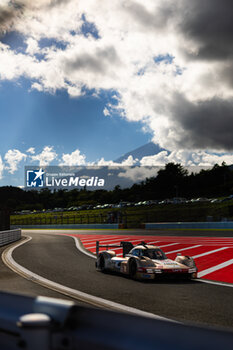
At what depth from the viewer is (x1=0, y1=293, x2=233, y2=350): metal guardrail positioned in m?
1.78

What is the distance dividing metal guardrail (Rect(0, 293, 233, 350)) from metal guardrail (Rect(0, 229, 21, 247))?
84.3 ft

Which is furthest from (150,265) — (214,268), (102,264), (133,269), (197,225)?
(197,225)

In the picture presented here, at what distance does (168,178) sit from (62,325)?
436 feet

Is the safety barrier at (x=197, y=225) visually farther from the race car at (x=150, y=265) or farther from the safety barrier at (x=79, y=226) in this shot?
the race car at (x=150, y=265)

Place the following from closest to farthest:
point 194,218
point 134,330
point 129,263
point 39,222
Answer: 1. point 134,330
2. point 129,263
3. point 194,218
4. point 39,222

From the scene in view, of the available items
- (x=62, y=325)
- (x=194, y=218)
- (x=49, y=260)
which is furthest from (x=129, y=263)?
(x=194, y=218)

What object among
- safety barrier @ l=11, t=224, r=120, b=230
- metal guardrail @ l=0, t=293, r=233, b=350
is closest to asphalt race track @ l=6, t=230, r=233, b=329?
metal guardrail @ l=0, t=293, r=233, b=350

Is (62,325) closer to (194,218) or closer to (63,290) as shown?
(63,290)

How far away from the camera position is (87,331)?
79.9 inches

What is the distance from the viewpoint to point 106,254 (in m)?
13.0

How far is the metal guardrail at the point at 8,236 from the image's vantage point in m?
27.2

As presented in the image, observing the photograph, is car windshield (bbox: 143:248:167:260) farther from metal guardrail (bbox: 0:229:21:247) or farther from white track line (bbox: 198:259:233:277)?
metal guardrail (bbox: 0:229:21:247)

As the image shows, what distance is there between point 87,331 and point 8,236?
2910 cm

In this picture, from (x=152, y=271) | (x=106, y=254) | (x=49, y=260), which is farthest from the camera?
(x=49, y=260)
